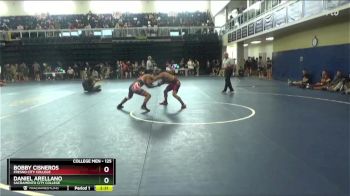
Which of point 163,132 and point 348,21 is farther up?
point 348,21

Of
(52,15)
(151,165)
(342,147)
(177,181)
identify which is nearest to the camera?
(177,181)

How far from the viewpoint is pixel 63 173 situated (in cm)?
370

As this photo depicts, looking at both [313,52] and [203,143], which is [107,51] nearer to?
[313,52]

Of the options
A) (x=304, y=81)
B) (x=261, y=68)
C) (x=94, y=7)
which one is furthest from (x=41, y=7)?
(x=304, y=81)

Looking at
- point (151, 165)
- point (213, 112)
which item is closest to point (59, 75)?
point (213, 112)

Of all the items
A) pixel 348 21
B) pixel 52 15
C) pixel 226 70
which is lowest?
pixel 226 70

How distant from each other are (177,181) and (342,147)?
320 cm

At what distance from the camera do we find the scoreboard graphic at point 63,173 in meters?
3.69

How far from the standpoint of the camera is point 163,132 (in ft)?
25.9

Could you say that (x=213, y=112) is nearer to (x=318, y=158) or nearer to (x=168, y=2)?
(x=318, y=158)

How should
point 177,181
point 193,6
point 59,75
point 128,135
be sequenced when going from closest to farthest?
1. point 177,181
2. point 128,135
3. point 59,75
4. point 193,6

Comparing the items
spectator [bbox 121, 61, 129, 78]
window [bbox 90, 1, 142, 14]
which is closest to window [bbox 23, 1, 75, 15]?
window [bbox 90, 1, 142, 14]

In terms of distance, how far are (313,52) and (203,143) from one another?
1349 centimetres

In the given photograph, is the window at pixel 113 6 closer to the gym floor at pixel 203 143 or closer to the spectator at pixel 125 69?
the spectator at pixel 125 69
